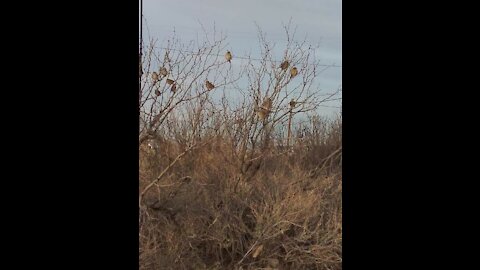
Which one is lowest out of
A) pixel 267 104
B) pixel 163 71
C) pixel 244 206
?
pixel 244 206

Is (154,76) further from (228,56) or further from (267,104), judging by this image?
(267,104)

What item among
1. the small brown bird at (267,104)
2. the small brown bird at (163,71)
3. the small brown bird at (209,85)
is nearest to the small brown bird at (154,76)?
the small brown bird at (163,71)

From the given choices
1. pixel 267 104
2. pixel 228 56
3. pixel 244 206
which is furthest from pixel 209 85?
pixel 244 206

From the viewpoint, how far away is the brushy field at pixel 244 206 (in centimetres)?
180

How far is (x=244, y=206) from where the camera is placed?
1887 mm

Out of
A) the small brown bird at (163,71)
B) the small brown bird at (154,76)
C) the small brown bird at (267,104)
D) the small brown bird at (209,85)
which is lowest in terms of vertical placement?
the small brown bird at (267,104)

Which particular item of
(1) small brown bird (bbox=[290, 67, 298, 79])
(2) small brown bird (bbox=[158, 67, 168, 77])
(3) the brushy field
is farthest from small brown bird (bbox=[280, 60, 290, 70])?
(2) small brown bird (bbox=[158, 67, 168, 77])

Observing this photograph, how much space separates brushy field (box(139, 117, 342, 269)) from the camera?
180 cm

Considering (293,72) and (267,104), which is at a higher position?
(293,72)

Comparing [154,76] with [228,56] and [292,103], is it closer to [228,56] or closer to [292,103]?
[228,56]

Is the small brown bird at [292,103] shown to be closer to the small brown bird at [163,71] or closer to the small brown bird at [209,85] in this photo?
the small brown bird at [209,85]
